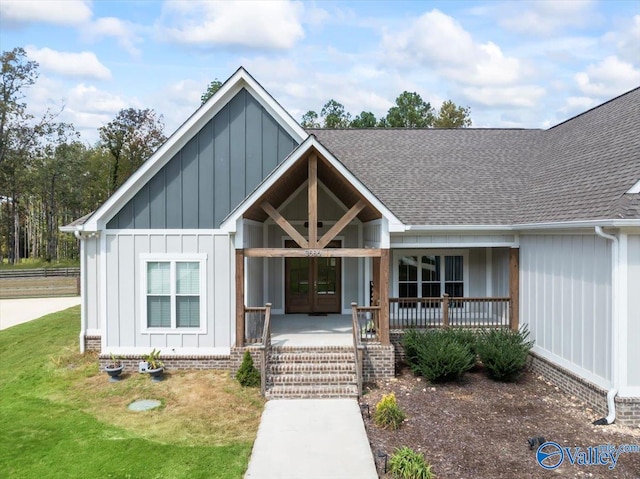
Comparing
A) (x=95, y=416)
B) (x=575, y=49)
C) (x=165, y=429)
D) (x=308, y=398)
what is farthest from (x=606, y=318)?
(x=575, y=49)

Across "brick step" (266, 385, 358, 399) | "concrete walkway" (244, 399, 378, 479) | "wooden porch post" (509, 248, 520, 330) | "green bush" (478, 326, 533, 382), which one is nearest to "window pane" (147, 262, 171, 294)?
"brick step" (266, 385, 358, 399)

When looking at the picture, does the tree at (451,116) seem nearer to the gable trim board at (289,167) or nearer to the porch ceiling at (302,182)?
the porch ceiling at (302,182)

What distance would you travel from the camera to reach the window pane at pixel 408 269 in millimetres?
13789

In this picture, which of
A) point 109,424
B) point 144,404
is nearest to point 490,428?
point 144,404

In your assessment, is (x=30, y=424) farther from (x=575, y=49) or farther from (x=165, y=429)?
(x=575, y=49)

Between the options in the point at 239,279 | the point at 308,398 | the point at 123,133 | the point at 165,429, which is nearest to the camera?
the point at 165,429

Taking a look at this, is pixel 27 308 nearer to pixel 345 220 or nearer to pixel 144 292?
pixel 144 292

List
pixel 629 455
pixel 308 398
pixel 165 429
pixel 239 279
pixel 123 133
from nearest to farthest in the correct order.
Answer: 1. pixel 629 455
2. pixel 165 429
3. pixel 308 398
4. pixel 239 279
5. pixel 123 133

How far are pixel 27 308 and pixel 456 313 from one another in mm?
19947

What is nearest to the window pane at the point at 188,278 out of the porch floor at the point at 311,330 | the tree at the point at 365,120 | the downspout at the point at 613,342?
the porch floor at the point at 311,330

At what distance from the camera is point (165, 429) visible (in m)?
7.95

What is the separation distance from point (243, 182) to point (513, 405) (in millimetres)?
7708

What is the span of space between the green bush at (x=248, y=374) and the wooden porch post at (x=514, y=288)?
667cm

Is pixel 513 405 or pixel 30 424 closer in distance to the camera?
pixel 30 424
